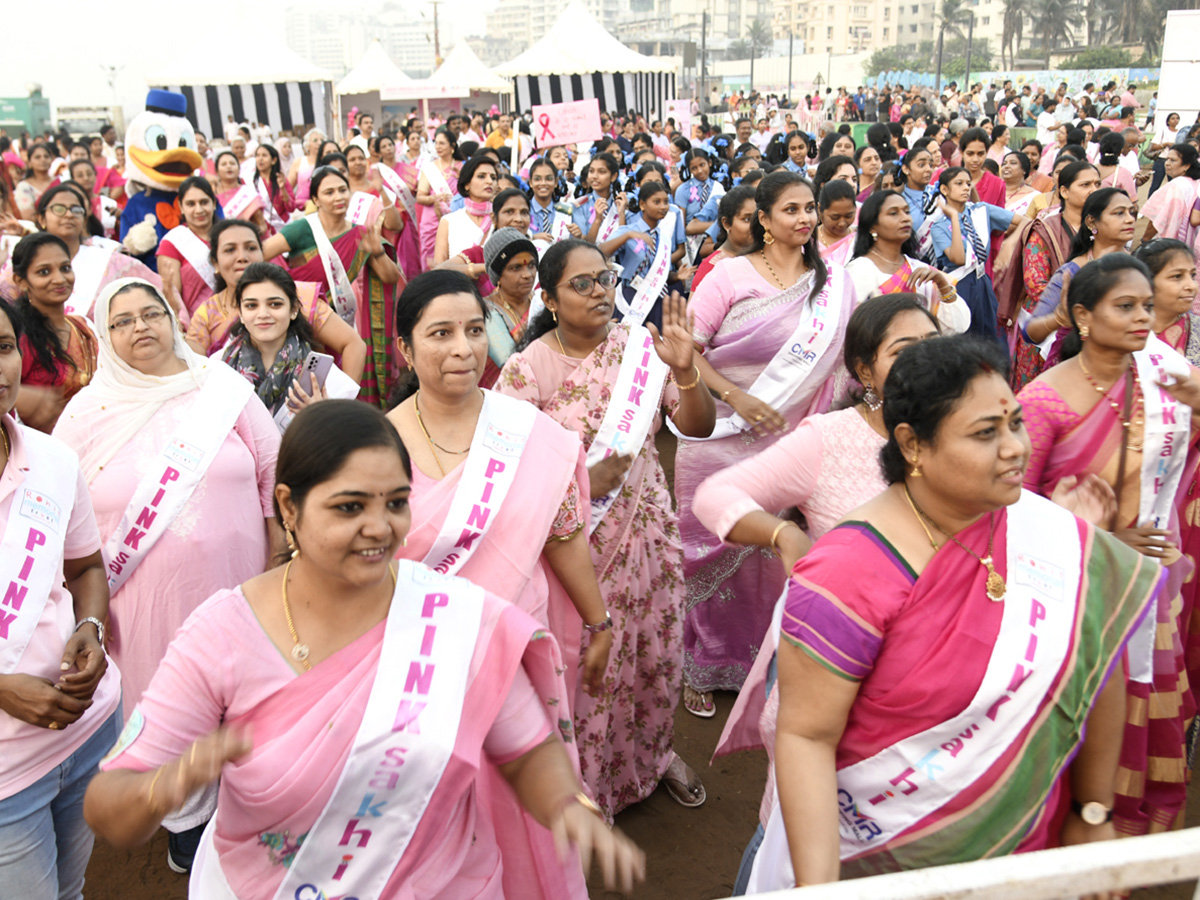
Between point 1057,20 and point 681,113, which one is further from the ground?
point 1057,20

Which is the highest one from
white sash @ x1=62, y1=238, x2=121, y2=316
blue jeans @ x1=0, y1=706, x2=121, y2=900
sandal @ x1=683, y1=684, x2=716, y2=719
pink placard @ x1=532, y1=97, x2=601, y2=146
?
pink placard @ x1=532, y1=97, x2=601, y2=146

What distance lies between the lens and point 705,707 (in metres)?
3.79

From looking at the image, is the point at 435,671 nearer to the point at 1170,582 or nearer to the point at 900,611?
the point at 900,611

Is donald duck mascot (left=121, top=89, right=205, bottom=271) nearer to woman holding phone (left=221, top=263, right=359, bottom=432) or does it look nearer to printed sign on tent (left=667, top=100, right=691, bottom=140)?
woman holding phone (left=221, top=263, right=359, bottom=432)

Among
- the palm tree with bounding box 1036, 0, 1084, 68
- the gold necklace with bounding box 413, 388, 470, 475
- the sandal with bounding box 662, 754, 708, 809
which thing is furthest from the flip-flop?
the palm tree with bounding box 1036, 0, 1084, 68

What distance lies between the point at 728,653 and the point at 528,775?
2163mm

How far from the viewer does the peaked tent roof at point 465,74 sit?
83.1 feet

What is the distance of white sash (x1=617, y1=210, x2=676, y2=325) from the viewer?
19.5 feet

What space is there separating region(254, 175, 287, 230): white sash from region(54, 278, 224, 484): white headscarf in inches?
220

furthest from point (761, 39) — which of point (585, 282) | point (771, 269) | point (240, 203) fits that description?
point (585, 282)

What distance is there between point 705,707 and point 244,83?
20257 millimetres

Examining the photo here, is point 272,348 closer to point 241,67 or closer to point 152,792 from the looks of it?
point 152,792

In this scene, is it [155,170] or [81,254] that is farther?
[155,170]

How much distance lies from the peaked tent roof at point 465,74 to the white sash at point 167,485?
24.2 m
